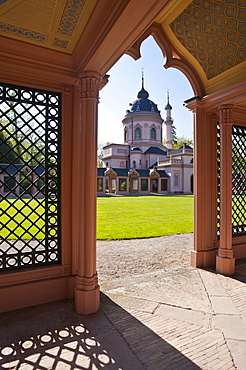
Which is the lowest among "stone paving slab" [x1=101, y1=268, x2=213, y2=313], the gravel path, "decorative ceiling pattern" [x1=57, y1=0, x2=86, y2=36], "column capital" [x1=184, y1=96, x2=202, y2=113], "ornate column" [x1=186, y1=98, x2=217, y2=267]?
the gravel path

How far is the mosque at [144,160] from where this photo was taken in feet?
127

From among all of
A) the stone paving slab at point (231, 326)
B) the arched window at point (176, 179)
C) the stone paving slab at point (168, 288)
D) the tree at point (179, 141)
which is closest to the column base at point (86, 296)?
the stone paving slab at point (168, 288)

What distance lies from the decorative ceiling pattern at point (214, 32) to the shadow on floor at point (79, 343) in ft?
15.3

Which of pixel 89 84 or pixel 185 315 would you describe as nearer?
pixel 185 315

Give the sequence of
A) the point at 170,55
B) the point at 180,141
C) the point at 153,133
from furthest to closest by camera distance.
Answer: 1. the point at 180,141
2. the point at 153,133
3. the point at 170,55

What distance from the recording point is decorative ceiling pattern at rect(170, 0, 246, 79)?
12.3ft

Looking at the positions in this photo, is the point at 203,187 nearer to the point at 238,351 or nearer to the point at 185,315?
the point at 185,315

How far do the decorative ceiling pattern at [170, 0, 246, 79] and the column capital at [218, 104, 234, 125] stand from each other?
2.27 ft

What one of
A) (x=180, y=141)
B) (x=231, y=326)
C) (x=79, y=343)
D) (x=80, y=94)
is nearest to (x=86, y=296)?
(x=79, y=343)

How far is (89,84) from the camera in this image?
3.37 metres

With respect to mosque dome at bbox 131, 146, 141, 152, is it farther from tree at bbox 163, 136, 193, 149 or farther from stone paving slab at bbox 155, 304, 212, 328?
stone paving slab at bbox 155, 304, 212, 328

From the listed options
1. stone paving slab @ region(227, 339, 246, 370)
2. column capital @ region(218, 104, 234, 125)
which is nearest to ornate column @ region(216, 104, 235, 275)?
column capital @ region(218, 104, 234, 125)

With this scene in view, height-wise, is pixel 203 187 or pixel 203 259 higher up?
pixel 203 187

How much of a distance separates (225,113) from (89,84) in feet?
9.83
